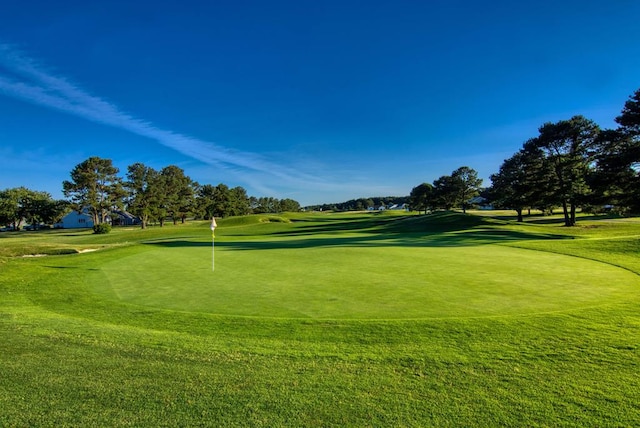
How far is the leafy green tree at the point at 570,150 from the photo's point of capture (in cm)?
3319

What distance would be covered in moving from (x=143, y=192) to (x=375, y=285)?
70.5m

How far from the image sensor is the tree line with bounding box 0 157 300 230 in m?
60.6

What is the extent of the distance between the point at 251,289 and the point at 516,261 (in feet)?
31.4

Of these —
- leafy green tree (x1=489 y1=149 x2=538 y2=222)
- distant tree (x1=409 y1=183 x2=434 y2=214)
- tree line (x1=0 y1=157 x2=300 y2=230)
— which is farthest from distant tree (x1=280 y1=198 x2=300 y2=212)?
leafy green tree (x1=489 y1=149 x2=538 y2=222)

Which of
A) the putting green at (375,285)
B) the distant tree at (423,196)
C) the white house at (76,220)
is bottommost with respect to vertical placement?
the putting green at (375,285)

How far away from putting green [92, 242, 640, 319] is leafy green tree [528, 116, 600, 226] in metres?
24.7

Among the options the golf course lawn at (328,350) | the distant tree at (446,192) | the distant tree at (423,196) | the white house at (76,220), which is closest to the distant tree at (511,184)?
the distant tree at (446,192)

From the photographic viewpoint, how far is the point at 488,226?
29.3m

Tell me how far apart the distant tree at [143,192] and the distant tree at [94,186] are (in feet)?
11.2

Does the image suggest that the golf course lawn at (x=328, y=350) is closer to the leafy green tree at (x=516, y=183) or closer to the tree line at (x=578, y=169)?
the tree line at (x=578, y=169)

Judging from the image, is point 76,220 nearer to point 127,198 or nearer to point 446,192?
point 127,198

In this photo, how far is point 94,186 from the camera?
61.1 metres

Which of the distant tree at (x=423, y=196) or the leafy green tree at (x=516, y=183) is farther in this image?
the distant tree at (x=423, y=196)

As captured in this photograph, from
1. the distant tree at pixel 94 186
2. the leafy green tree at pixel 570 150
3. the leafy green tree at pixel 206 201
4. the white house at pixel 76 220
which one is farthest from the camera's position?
the white house at pixel 76 220
